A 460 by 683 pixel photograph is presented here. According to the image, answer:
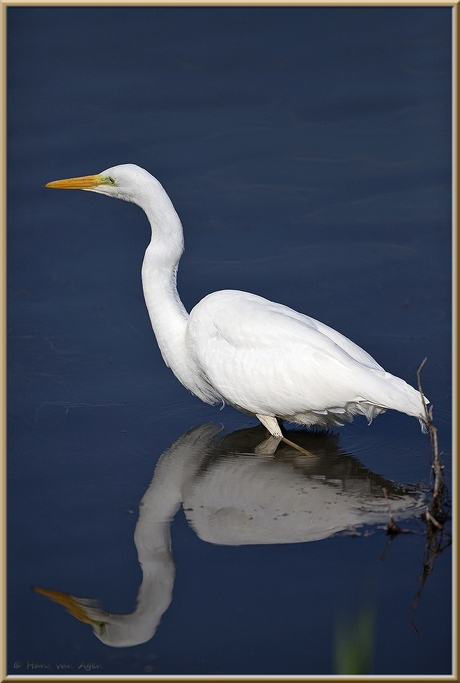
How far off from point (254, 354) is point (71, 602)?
1791 mm

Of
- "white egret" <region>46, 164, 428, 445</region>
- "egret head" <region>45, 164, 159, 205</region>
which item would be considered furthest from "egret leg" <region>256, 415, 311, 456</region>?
"egret head" <region>45, 164, 159, 205</region>

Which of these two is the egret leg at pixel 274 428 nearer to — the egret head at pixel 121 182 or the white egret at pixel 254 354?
the white egret at pixel 254 354

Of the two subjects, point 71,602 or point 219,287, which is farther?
point 219,287

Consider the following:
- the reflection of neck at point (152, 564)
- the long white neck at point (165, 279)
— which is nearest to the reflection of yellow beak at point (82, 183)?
the long white neck at point (165, 279)

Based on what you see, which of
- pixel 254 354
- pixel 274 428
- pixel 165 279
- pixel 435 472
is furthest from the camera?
pixel 165 279

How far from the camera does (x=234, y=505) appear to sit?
458cm

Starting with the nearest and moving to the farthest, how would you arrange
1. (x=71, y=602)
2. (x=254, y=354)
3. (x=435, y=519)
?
(x=71, y=602) → (x=435, y=519) → (x=254, y=354)

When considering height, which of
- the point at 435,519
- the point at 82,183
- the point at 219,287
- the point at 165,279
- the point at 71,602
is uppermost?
the point at 82,183

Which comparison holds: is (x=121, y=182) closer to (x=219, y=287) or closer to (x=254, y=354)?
(x=254, y=354)

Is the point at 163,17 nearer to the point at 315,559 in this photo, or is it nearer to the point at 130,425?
the point at 130,425

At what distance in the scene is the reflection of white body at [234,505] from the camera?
3.94m

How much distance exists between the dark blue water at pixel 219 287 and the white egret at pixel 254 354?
1.02 ft

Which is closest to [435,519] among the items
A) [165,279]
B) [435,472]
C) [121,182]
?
[435,472]

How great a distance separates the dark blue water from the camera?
3895mm
